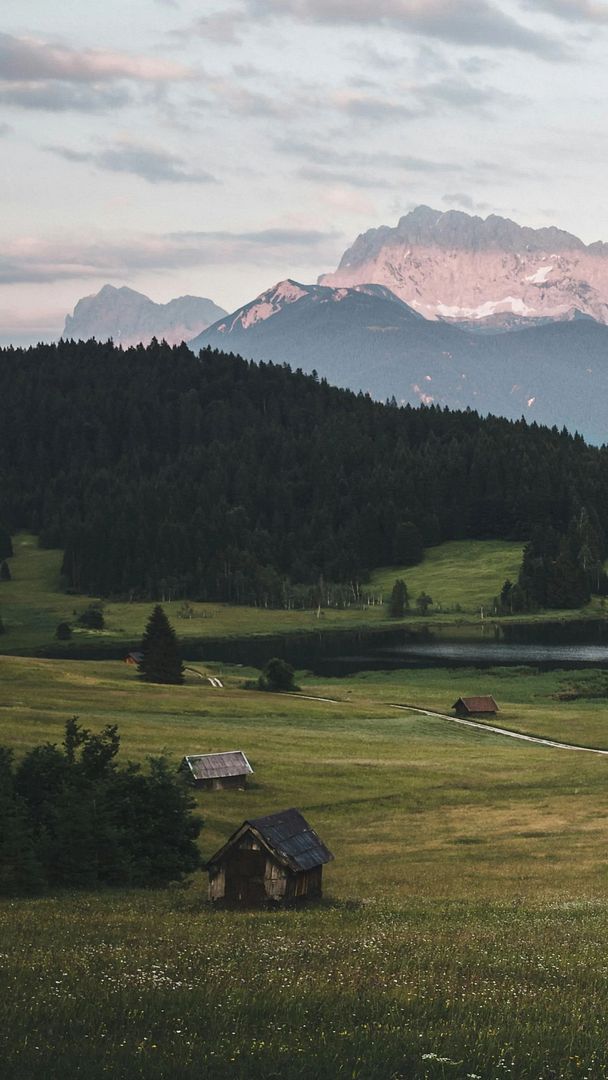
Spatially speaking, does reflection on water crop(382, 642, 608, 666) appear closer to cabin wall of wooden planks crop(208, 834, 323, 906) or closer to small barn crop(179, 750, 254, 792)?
small barn crop(179, 750, 254, 792)

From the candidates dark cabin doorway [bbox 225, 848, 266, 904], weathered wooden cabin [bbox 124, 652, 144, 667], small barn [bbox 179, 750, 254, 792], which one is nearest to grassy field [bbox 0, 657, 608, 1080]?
dark cabin doorway [bbox 225, 848, 266, 904]

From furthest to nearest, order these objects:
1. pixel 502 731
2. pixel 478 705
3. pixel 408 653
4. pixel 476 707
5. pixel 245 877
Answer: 1. pixel 408 653
2. pixel 478 705
3. pixel 476 707
4. pixel 502 731
5. pixel 245 877

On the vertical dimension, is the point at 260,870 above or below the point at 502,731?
above

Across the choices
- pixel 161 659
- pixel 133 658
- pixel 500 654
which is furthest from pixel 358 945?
pixel 500 654

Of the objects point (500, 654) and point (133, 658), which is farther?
point (500, 654)

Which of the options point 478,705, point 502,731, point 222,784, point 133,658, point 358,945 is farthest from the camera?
point 133,658

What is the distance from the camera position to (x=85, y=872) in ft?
149

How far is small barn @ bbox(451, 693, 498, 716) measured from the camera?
4680 inches

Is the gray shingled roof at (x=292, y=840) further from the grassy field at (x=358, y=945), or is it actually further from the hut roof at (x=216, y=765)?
the hut roof at (x=216, y=765)

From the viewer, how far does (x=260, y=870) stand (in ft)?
146

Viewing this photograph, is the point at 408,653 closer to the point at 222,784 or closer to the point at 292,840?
the point at 222,784

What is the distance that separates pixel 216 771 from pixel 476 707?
1896 inches

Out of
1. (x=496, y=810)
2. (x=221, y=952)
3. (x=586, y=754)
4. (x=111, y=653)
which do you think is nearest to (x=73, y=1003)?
(x=221, y=952)


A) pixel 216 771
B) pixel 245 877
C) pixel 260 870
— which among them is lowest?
pixel 216 771
